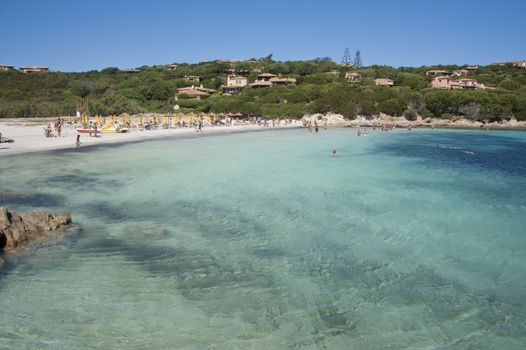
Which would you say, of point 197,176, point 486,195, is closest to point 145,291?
→ point 197,176

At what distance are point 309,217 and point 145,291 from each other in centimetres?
605

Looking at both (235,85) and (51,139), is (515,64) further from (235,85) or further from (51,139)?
(51,139)

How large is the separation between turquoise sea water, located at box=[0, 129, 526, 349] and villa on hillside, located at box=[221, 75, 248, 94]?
6627cm

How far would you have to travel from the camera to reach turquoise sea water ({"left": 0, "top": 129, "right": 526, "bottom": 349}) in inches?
232

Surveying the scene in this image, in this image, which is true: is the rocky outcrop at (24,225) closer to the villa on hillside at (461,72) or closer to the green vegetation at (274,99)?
the green vegetation at (274,99)

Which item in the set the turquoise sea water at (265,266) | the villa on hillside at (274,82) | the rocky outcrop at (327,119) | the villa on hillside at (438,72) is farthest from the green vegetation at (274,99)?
the turquoise sea water at (265,266)

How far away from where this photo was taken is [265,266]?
8258 millimetres

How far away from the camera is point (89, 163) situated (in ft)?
67.9

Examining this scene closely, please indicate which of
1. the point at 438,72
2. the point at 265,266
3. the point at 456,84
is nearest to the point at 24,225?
the point at 265,266

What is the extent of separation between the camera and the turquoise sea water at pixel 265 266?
5.89 m

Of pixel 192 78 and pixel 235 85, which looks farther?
pixel 192 78

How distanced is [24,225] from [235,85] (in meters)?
76.1

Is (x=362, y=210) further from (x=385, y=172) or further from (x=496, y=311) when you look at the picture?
(x=385, y=172)

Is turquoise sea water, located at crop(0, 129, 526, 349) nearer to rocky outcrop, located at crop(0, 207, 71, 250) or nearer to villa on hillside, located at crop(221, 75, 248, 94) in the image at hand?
rocky outcrop, located at crop(0, 207, 71, 250)
